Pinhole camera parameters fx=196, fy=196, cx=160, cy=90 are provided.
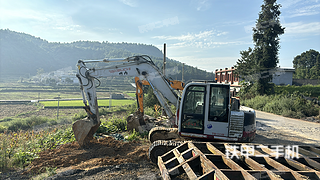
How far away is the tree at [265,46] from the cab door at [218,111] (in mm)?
20795

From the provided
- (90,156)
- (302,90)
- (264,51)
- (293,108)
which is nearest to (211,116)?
(90,156)

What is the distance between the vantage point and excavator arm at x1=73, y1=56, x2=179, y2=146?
7688 mm

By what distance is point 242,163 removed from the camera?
439cm

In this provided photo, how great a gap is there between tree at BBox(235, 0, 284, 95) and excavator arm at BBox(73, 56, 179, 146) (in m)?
20.2

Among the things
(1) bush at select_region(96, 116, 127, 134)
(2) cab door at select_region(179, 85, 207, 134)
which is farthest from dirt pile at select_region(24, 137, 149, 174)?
(1) bush at select_region(96, 116, 127, 134)

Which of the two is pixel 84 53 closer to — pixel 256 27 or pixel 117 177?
pixel 256 27

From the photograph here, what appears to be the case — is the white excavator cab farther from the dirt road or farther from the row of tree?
the row of tree

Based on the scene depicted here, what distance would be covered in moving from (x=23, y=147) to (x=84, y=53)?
182 metres

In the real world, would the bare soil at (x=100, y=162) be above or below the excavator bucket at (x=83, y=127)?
below

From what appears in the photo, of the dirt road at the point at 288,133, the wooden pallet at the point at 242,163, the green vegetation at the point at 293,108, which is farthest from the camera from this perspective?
the green vegetation at the point at 293,108

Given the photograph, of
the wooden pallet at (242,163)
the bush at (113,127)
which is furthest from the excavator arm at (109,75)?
the wooden pallet at (242,163)

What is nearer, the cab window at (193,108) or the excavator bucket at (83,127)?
the cab window at (193,108)

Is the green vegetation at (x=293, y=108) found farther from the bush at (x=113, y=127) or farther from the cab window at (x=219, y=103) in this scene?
the bush at (x=113, y=127)

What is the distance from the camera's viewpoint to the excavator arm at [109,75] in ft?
25.2
